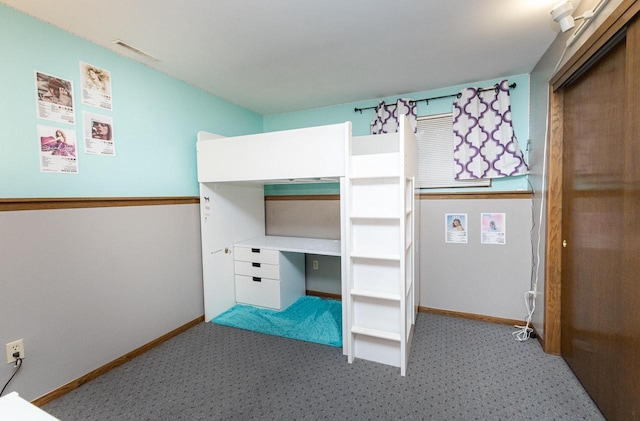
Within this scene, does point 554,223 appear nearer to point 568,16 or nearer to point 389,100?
point 568,16

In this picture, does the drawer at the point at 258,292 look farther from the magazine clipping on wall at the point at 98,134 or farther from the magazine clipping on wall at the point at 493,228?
the magazine clipping on wall at the point at 493,228

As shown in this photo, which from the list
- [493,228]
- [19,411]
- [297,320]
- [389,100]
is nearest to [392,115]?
[389,100]

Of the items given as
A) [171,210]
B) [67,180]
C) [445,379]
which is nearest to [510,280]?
[445,379]

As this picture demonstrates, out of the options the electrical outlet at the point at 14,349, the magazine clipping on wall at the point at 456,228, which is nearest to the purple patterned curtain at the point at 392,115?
the magazine clipping on wall at the point at 456,228

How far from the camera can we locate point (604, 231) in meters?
1.56

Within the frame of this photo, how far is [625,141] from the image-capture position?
1322 millimetres

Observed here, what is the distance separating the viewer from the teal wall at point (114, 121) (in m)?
1.65

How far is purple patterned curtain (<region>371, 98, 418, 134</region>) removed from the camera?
295 centimetres

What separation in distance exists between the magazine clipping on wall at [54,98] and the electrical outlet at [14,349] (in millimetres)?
1339

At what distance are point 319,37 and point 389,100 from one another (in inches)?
53.7

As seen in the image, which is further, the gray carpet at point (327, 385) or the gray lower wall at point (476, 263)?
the gray lower wall at point (476, 263)

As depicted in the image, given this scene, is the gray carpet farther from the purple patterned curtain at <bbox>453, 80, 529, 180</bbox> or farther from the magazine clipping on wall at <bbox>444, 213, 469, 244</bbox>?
the purple patterned curtain at <bbox>453, 80, 529, 180</bbox>

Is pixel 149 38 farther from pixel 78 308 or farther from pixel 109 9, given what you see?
pixel 78 308

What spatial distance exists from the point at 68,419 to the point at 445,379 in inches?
90.3
